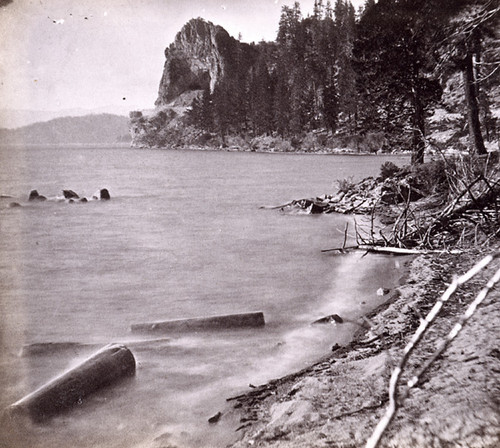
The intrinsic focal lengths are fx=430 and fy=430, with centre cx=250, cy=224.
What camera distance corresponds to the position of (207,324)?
4.24m

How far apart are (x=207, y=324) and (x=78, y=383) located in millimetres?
1535

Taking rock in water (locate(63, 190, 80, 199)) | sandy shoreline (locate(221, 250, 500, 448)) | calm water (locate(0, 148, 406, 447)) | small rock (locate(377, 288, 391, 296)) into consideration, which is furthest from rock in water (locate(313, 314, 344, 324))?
rock in water (locate(63, 190, 80, 199))

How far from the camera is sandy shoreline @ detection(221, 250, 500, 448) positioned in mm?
1895

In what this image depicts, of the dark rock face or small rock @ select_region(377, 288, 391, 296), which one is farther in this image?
the dark rock face

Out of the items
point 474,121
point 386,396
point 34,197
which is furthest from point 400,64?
point 34,197

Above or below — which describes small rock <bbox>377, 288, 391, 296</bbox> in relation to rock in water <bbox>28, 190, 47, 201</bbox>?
above

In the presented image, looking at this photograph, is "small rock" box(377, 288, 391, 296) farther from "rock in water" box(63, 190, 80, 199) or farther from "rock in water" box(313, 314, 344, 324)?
"rock in water" box(63, 190, 80, 199)

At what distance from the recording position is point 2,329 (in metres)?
4.38

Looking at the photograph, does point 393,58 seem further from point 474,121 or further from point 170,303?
point 170,303

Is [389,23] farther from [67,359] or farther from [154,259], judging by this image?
[67,359]

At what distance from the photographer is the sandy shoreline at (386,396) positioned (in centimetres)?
189

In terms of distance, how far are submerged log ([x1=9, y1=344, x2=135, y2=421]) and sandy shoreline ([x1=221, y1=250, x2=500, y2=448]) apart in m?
0.89

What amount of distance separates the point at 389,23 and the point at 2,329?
6219 mm

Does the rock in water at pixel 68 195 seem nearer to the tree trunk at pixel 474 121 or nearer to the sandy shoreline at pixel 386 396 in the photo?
the tree trunk at pixel 474 121
